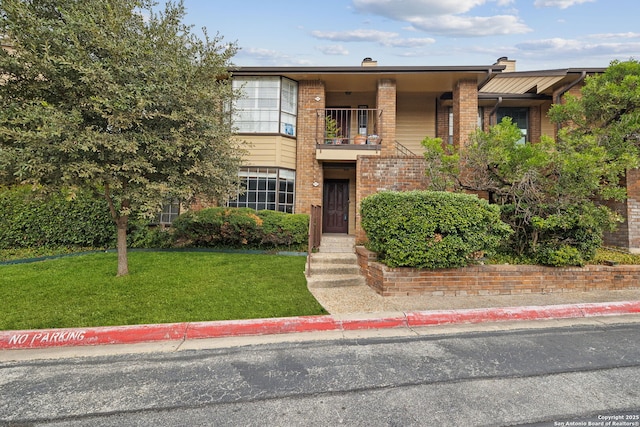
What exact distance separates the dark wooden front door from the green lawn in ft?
16.8

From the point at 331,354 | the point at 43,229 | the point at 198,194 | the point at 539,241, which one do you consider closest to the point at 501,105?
the point at 539,241

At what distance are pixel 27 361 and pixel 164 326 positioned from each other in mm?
1319

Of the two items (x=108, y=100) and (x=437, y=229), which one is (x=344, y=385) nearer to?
(x=437, y=229)

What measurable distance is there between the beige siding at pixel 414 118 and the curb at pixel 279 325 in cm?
890

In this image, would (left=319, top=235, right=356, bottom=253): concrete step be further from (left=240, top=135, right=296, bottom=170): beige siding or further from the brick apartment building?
(left=240, top=135, right=296, bottom=170): beige siding

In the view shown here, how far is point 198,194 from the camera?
20.6 ft

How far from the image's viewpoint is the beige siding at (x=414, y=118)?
42.1 ft

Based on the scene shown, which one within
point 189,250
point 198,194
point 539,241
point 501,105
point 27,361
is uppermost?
point 501,105

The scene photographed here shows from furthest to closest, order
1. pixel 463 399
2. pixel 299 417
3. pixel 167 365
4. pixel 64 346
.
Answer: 1. pixel 64 346
2. pixel 167 365
3. pixel 463 399
4. pixel 299 417

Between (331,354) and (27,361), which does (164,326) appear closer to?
(27,361)

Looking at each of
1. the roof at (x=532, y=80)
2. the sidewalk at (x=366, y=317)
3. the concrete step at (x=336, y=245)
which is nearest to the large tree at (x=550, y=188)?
the sidewalk at (x=366, y=317)

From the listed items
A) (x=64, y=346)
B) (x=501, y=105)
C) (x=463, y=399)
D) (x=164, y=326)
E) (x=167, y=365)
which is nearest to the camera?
(x=463, y=399)

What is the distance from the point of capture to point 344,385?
287 cm

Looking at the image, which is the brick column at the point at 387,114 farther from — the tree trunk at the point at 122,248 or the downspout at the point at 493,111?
the tree trunk at the point at 122,248
